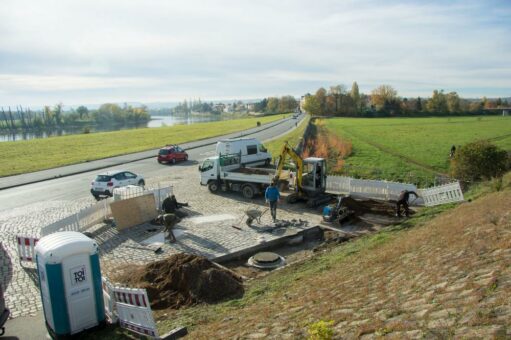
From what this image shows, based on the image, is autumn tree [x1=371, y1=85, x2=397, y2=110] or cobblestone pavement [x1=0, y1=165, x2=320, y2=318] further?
autumn tree [x1=371, y1=85, x2=397, y2=110]

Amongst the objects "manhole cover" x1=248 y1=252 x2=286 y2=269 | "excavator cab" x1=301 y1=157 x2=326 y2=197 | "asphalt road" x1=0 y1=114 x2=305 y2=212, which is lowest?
"manhole cover" x1=248 y1=252 x2=286 y2=269

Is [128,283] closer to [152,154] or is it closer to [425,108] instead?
[152,154]

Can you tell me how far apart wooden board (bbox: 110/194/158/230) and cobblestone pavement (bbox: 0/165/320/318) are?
436 millimetres

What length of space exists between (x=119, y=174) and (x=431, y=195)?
17137mm

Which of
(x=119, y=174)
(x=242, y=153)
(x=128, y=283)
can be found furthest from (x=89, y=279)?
(x=242, y=153)

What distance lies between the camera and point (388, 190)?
65.9 ft

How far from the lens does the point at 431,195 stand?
18812mm

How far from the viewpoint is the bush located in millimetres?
22641

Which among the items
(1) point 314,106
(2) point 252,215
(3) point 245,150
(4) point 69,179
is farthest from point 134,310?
(1) point 314,106

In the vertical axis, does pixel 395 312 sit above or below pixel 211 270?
above

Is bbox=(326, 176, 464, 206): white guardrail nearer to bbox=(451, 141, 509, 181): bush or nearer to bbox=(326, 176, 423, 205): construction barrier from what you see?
bbox=(326, 176, 423, 205): construction barrier

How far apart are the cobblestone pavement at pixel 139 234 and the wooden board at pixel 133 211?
0.44 m

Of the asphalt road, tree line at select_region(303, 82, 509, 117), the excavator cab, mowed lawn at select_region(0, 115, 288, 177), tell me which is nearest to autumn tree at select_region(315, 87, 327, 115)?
tree line at select_region(303, 82, 509, 117)

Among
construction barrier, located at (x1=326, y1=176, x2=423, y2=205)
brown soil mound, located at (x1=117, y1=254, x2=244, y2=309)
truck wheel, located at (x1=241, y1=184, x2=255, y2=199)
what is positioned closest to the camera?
brown soil mound, located at (x1=117, y1=254, x2=244, y2=309)
